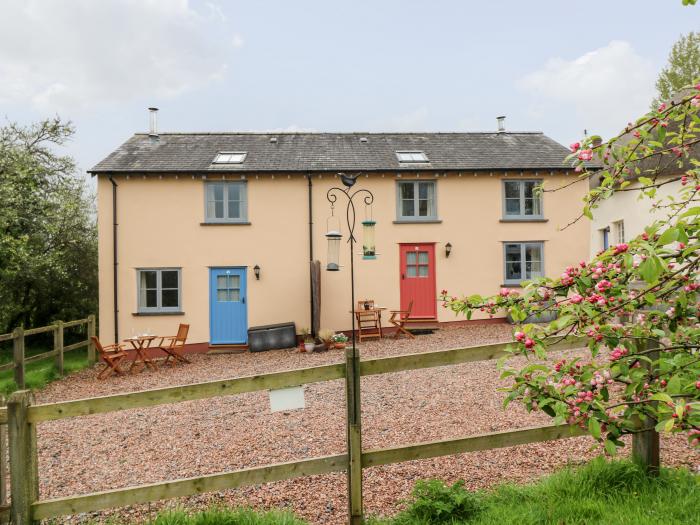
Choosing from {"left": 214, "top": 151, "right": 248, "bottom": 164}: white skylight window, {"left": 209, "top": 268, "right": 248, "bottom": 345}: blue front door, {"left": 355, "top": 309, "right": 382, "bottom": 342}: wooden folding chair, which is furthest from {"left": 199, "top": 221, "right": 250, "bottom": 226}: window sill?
{"left": 355, "top": 309, "right": 382, "bottom": 342}: wooden folding chair

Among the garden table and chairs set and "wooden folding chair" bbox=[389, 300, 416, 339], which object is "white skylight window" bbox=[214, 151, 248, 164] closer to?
the garden table and chairs set

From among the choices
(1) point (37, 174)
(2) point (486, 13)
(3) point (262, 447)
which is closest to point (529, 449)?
(3) point (262, 447)

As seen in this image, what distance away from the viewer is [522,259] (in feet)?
46.6

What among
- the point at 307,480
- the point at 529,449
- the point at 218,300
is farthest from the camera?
the point at 218,300

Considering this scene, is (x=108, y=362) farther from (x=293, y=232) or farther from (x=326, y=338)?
(x=293, y=232)

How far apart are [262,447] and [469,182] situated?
37.7 ft

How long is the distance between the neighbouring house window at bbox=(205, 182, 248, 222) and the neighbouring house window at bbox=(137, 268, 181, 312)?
2150 millimetres

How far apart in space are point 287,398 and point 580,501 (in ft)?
7.24

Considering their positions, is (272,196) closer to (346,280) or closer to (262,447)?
(346,280)

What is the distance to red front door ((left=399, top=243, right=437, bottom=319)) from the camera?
45.3 ft

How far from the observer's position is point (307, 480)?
4.02 metres

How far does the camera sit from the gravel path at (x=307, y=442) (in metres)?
3.79

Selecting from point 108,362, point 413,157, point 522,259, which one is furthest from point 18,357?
point 522,259

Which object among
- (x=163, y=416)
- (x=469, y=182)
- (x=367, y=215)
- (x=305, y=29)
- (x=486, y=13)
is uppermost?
(x=305, y=29)
